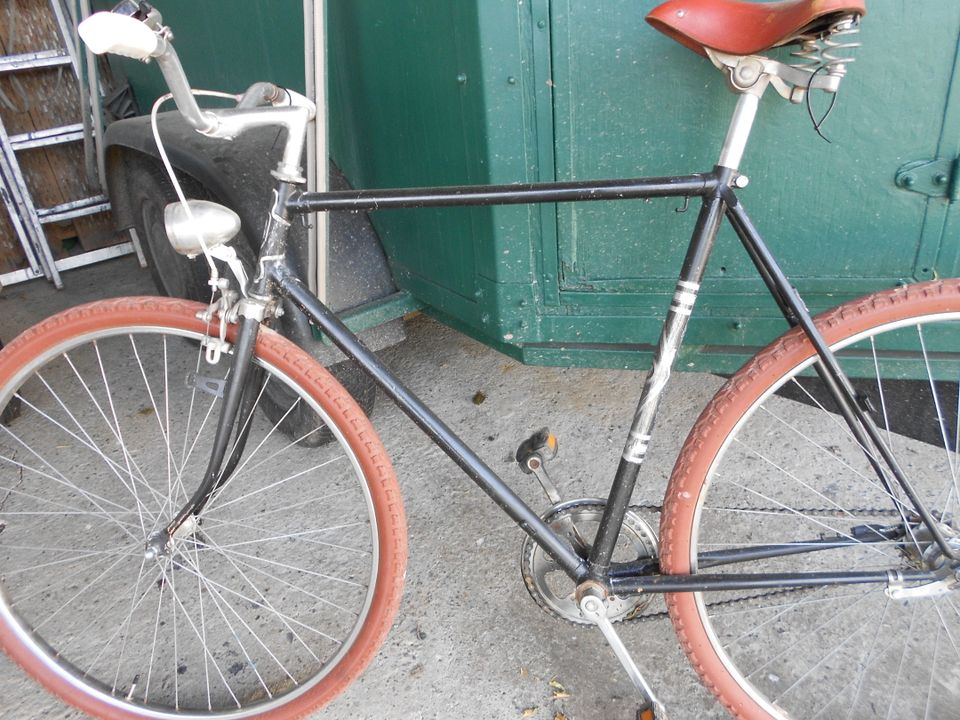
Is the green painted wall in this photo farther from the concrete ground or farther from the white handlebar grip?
the white handlebar grip

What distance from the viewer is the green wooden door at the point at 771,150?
157 centimetres

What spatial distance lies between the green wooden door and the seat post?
33 centimetres

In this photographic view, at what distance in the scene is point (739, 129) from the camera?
4.48 feet

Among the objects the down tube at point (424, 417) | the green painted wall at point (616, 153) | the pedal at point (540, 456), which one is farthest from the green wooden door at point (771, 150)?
the down tube at point (424, 417)

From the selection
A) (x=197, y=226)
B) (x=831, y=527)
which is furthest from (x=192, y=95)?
(x=831, y=527)

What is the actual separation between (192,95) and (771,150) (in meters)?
1.26

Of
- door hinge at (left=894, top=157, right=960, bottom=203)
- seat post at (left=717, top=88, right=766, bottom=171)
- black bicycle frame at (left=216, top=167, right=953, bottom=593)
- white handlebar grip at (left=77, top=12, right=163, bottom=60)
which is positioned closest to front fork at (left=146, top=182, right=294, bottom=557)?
black bicycle frame at (left=216, top=167, right=953, bottom=593)

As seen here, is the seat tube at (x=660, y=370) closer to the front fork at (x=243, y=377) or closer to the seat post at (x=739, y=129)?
the seat post at (x=739, y=129)

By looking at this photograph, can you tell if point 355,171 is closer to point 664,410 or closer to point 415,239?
point 415,239

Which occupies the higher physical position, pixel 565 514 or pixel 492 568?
pixel 565 514

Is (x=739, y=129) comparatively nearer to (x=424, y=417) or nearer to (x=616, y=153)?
(x=616, y=153)

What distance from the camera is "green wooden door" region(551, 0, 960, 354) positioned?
157cm

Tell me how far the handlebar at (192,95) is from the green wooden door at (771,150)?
65 cm

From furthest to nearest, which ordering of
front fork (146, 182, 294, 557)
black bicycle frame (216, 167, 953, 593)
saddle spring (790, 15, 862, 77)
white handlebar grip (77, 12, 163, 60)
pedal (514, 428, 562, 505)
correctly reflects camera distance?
pedal (514, 428, 562, 505) → front fork (146, 182, 294, 557) → black bicycle frame (216, 167, 953, 593) → saddle spring (790, 15, 862, 77) → white handlebar grip (77, 12, 163, 60)
